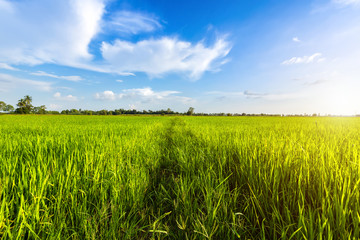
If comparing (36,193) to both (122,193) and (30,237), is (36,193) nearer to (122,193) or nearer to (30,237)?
(30,237)

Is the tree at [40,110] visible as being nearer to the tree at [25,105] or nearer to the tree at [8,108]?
the tree at [25,105]

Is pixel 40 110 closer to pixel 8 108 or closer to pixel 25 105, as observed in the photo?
pixel 25 105

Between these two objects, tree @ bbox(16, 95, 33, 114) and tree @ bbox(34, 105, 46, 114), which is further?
tree @ bbox(34, 105, 46, 114)

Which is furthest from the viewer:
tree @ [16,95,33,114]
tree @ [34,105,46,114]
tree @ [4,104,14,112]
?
tree @ [4,104,14,112]

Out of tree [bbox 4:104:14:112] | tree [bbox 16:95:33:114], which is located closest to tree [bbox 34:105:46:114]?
tree [bbox 16:95:33:114]

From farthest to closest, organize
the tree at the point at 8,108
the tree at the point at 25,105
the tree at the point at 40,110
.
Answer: the tree at the point at 8,108, the tree at the point at 40,110, the tree at the point at 25,105

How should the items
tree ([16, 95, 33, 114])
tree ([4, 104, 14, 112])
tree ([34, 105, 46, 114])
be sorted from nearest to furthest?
tree ([16, 95, 33, 114]), tree ([34, 105, 46, 114]), tree ([4, 104, 14, 112])

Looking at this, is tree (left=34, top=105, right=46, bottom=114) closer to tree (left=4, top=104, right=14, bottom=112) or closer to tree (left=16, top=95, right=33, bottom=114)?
tree (left=16, top=95, right=33, bottom=114)

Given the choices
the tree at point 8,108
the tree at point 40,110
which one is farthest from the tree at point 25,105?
the tree at point 8,108

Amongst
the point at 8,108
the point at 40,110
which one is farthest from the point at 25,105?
the point at 8,108

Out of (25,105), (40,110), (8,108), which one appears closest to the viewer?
(25,105)

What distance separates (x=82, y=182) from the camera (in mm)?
1736

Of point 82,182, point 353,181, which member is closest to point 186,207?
point 82,182

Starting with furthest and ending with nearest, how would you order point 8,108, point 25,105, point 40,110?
point 8,108
point 40,110
point 25,105
